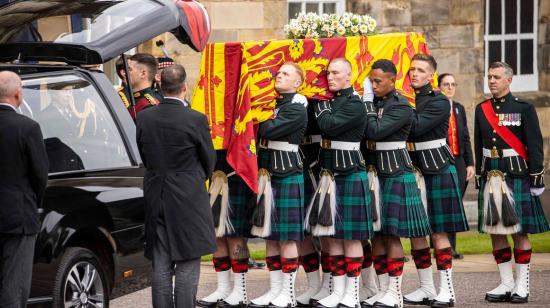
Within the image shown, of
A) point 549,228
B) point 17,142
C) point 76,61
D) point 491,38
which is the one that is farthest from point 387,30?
point 17,142

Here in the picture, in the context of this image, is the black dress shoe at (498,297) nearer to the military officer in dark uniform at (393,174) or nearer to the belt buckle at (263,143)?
the military officer in dark uniform at (393,174)

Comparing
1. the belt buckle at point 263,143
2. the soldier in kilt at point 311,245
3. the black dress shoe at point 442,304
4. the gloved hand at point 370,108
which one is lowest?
the black dress shoe at point 442,304

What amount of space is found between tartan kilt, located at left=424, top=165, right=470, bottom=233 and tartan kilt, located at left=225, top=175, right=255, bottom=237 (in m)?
1.39

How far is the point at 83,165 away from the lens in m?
8.27

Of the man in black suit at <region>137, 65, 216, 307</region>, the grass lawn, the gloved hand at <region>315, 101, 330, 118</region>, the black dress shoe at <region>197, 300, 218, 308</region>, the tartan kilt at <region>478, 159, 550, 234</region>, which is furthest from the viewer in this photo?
the grass lawn

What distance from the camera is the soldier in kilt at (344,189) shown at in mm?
10164

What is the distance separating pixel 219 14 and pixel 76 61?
8.25 meters

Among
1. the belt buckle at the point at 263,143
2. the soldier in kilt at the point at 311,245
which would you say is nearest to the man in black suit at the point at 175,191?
the belt buckle at the point at 263,143

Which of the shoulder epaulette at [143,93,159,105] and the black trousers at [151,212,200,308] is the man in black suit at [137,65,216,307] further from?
the shoulder epaulette at [143,93,159,105]

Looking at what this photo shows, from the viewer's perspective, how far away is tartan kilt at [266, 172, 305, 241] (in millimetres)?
10172

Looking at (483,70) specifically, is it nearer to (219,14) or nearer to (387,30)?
(387,30)

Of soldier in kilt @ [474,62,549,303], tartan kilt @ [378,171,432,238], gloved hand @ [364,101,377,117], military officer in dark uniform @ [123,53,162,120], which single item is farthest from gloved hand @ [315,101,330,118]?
soldier in kilt @ [474,62,549,303]

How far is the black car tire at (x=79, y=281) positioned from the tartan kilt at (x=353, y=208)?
244 cm

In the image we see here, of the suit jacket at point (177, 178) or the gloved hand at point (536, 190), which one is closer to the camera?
the suit jacket at point (177, 178)
